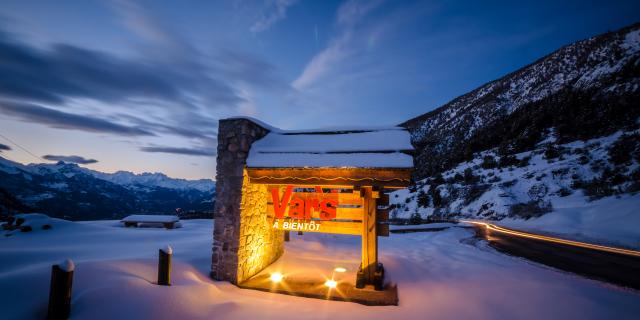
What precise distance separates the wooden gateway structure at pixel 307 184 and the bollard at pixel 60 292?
10.1 ft

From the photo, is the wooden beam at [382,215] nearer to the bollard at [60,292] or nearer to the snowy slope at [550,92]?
the bollard at [60,292]

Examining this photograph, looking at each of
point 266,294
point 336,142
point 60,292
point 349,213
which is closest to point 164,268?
point 60,292

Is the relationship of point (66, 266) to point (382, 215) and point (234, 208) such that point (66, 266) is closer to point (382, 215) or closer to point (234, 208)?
point (234, 208)

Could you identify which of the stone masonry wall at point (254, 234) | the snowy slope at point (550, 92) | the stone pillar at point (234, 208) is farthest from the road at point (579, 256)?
the snowy slope at point (550, 92)

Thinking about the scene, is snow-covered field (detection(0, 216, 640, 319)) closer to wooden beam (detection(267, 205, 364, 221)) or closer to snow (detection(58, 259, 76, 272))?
snow (detection(58, 259, 76, 272))

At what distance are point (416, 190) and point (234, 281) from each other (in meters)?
27.2

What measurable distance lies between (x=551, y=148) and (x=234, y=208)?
28758mm

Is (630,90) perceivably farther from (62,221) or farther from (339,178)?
(62,221)

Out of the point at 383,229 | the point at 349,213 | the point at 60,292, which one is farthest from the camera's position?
the point at 349,213

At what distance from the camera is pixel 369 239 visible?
677 centimetres

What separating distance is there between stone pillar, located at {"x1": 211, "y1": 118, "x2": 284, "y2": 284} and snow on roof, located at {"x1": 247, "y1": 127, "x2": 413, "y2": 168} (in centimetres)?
41

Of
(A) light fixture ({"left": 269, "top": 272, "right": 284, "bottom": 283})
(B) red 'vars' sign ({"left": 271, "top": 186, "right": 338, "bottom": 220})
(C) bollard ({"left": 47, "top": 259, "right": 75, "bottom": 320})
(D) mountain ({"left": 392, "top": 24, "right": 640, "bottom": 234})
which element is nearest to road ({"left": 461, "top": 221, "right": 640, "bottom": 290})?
(D) mountain ({"left": 392, "top": 24, "right": 640, "bottom": 234})

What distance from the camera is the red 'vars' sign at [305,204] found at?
23.8 ft

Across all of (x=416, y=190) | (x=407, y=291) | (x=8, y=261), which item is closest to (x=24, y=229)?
(x=8, y=261)
